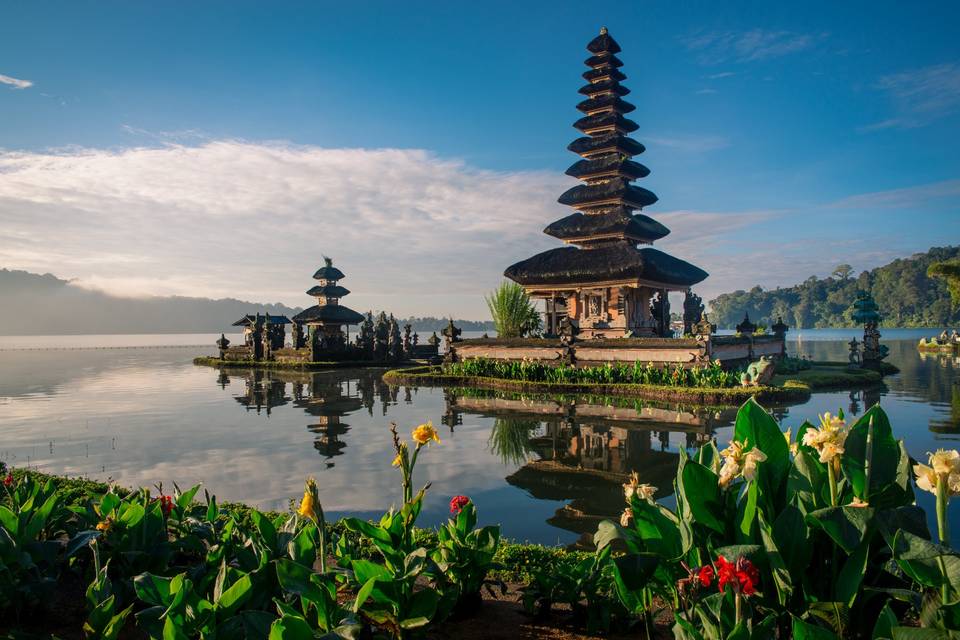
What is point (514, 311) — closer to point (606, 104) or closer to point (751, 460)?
point (606, 104)

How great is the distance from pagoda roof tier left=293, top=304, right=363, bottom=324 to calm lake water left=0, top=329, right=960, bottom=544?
1981 cm

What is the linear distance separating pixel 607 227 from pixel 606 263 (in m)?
2.59

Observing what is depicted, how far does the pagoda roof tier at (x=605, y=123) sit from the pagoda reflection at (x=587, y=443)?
20205 millimetres

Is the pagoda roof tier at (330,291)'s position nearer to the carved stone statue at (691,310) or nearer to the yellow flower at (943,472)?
the carved stone statue at (691,310)

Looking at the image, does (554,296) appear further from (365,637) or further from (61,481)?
(365,637)

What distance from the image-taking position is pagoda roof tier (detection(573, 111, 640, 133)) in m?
32.8

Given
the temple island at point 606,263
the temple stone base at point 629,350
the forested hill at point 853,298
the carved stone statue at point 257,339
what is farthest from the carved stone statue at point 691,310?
the forested hill at point 853,298

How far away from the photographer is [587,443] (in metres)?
11.0

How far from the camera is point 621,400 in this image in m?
17.5

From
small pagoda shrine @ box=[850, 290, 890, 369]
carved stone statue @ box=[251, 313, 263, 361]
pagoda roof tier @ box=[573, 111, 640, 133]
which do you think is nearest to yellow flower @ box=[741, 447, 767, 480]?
small pagoda shrine @ box=[850, 290, 890, 369]

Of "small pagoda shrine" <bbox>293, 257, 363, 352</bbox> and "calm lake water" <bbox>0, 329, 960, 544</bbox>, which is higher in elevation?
"small pagoda shrine" <bbox>293, 257, 363, 352</bbox>

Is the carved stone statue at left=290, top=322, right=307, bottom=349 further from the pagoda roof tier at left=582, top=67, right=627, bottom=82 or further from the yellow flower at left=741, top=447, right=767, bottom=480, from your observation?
the yellow flower at left=741, top=447, right=767, bottom=480

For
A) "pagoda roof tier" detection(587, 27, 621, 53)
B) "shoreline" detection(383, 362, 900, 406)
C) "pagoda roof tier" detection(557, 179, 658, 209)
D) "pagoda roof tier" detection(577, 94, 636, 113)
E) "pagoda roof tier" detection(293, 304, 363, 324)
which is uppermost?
"pagoda roof tier" detection(587, 27, 621, 53)

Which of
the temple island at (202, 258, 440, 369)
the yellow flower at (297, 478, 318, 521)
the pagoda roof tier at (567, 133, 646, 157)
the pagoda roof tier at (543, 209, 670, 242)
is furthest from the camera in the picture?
the temple island at (202, 258, 440, 369)
